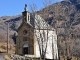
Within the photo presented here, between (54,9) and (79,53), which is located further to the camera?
(79,53)

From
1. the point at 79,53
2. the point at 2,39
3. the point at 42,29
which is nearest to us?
the point at 42,29

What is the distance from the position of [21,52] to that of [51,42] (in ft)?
27.3

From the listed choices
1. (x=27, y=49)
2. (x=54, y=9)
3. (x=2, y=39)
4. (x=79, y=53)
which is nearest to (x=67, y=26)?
(x=54, y=9)

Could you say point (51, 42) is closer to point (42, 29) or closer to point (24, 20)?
point (24, 20)

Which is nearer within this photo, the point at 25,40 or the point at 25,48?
the point at 25,48

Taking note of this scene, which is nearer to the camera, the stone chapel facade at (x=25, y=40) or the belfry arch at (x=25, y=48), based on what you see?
the stone chapel facade at (x=25, y=40)

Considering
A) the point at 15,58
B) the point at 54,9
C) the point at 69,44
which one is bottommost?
the point at 15,58

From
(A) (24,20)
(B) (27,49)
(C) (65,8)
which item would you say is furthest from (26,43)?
(C) (65,8)

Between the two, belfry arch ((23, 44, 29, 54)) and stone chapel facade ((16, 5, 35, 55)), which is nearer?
stone chapel facade ((16, 5, 35, 55))

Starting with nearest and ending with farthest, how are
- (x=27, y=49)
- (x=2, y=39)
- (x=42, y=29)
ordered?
(x=42, y=29) → (x=27, y=49) → (x=2, y=39)

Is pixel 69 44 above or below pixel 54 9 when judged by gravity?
below

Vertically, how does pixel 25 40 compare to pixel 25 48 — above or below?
above

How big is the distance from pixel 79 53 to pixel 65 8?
1946 cm

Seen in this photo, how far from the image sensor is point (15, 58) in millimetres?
37719
